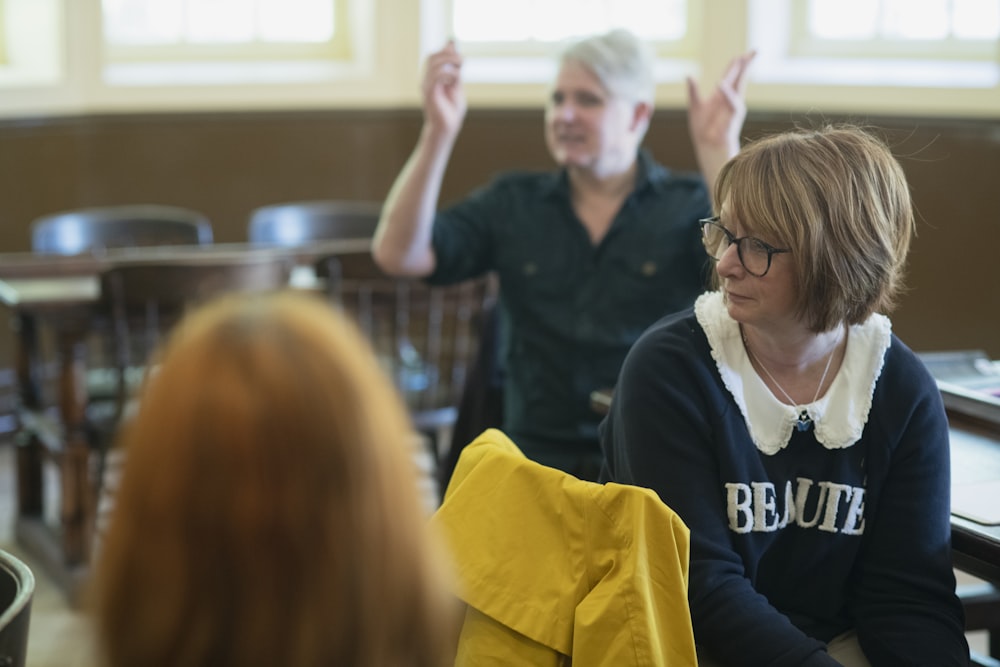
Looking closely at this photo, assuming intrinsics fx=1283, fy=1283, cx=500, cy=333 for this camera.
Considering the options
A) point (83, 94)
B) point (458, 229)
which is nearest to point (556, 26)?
point (83, 94)

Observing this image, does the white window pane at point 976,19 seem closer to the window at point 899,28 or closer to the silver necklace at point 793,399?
the window at point 899,28

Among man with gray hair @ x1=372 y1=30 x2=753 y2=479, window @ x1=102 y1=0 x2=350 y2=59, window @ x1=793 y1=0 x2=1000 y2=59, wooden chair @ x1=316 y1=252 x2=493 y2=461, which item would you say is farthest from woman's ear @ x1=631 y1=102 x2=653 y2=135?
window @ x1=102 y1=0 x2=350 y2=59

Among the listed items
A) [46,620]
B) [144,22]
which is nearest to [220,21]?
[144,22]

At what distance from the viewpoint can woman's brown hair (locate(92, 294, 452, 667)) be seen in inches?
32.4

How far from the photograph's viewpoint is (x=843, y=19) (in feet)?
15.1

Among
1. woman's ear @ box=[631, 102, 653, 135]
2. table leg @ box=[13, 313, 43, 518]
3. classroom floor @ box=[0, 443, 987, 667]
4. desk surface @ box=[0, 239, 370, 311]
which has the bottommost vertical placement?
classroom floor @ box=[0, 443, 987, 667]

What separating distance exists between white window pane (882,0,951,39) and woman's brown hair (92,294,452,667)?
3.98 meters

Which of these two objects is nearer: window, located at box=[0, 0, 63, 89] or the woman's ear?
the woman's ear

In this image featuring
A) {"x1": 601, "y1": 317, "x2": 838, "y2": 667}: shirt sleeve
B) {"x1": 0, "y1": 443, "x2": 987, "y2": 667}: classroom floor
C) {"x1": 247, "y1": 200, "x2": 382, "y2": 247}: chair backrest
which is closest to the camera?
{"x1": 601, "y1": 317, "x2": 838, "y2": 667}: shirt sleeve

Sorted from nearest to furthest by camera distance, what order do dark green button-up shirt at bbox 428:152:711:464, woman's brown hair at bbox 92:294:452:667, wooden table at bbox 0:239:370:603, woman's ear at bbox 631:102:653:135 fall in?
woman's brown hair at bbox 92:294:452:667, dark green button-up shirt at bbox 428:152:711:464, woman's ear at bbox 631:102:653:135, wooden table at bbox 0:239:370:603

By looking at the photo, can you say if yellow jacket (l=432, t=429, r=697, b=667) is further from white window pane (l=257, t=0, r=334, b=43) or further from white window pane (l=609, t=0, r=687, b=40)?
white window pane (l=257, t=0, r=334, b=43)

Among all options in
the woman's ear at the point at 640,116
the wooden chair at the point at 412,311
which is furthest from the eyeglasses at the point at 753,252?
the wooden chair at the point at 412,311

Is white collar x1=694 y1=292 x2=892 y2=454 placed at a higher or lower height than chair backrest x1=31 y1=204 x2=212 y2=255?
higher

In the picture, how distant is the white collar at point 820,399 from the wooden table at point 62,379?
5.89 ft
